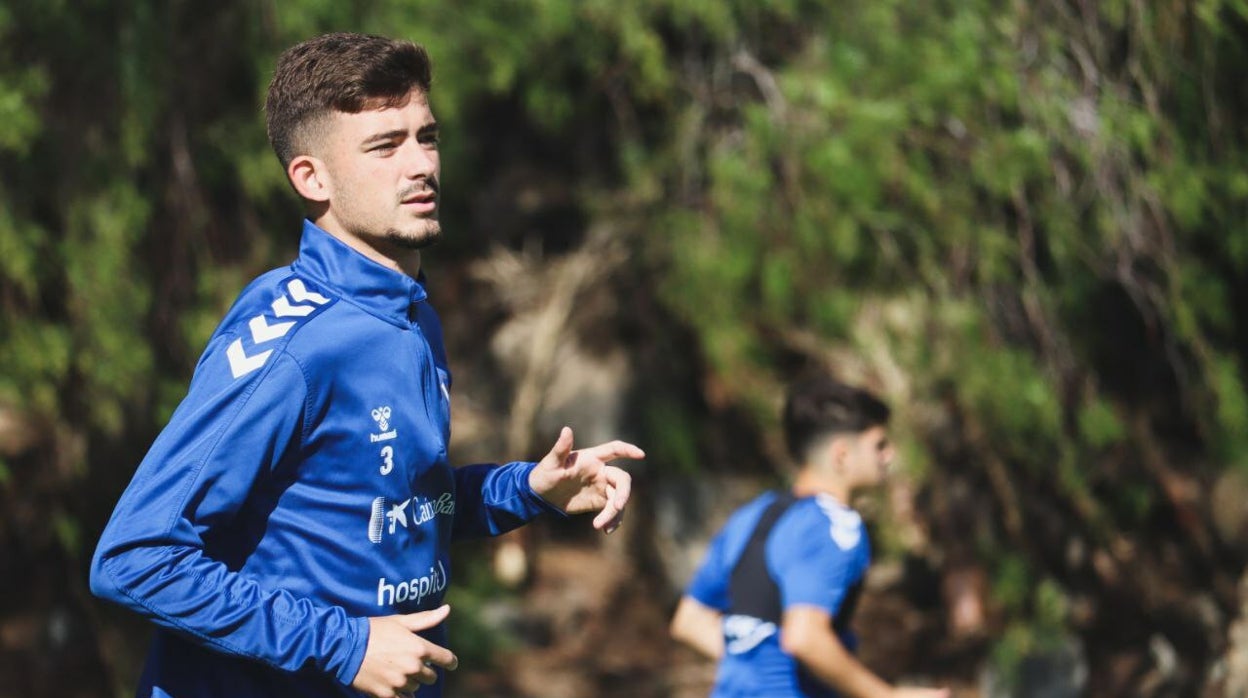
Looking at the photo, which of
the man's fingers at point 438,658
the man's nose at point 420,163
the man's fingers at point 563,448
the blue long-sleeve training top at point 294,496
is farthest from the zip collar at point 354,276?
the man's fingers at point 438,658

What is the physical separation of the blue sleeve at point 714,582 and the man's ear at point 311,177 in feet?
6.08

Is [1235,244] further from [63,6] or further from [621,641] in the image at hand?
[63,6]

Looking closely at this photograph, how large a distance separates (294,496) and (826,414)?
1.99 metres

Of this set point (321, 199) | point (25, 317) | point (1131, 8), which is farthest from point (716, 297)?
point (321, 199)

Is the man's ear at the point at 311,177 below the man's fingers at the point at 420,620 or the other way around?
the other way around

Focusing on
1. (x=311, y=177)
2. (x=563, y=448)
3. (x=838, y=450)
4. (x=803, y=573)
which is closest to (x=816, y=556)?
(x=803, y=573)

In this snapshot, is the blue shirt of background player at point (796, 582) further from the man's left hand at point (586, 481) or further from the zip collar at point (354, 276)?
the zip collar at point (354, 276)

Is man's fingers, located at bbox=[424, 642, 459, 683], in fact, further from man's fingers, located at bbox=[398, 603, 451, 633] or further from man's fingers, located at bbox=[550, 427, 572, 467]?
man's fingers, located at bbox=[550, 427, 572, 467]

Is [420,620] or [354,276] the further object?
[354,276]

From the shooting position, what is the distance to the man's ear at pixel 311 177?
2330 mm

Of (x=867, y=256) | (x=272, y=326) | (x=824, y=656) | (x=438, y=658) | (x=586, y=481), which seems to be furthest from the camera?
(x=867, y=256)

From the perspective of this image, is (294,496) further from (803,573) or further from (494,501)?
(803,573)

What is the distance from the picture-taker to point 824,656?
3.42 m

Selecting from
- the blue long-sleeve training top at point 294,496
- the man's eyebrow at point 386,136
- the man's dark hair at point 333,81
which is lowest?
the blue long-sleeve training top at point 294,496
